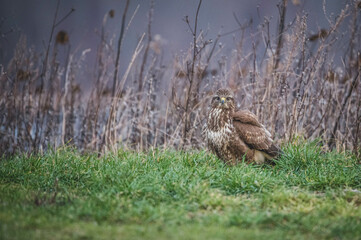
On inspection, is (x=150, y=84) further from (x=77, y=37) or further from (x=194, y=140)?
(x=77, y=37)

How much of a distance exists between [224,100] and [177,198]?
1.63 metres

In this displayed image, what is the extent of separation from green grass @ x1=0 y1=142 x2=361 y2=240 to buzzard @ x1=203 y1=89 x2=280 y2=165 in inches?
6.0

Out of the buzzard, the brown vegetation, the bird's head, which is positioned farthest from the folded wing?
the brown vegetation

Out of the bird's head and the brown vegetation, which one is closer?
the bird's head

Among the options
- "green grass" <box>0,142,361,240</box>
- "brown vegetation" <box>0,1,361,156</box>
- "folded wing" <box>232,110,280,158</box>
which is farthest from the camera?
"brown vegetation" <box>0,1,361,156</box>

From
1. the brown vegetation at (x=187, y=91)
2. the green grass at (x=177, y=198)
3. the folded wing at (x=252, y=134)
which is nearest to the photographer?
the green grass at (x=177, y=198)

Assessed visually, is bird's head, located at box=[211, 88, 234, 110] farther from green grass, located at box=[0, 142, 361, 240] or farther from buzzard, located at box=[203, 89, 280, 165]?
green grass, located at box=[0, 142, 361, 240]

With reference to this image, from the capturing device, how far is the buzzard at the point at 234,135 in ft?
16.1

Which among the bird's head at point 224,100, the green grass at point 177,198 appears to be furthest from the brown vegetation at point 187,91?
the green grass at point 177,198

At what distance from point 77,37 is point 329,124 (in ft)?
16.9

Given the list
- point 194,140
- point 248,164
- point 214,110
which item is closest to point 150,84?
point 194,140

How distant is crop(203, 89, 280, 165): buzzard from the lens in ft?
16.1

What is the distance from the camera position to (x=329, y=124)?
6.38m

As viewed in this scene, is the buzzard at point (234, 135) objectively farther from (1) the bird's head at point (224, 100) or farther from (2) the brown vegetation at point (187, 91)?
(2) the brown vegetation at point (187, 91)
